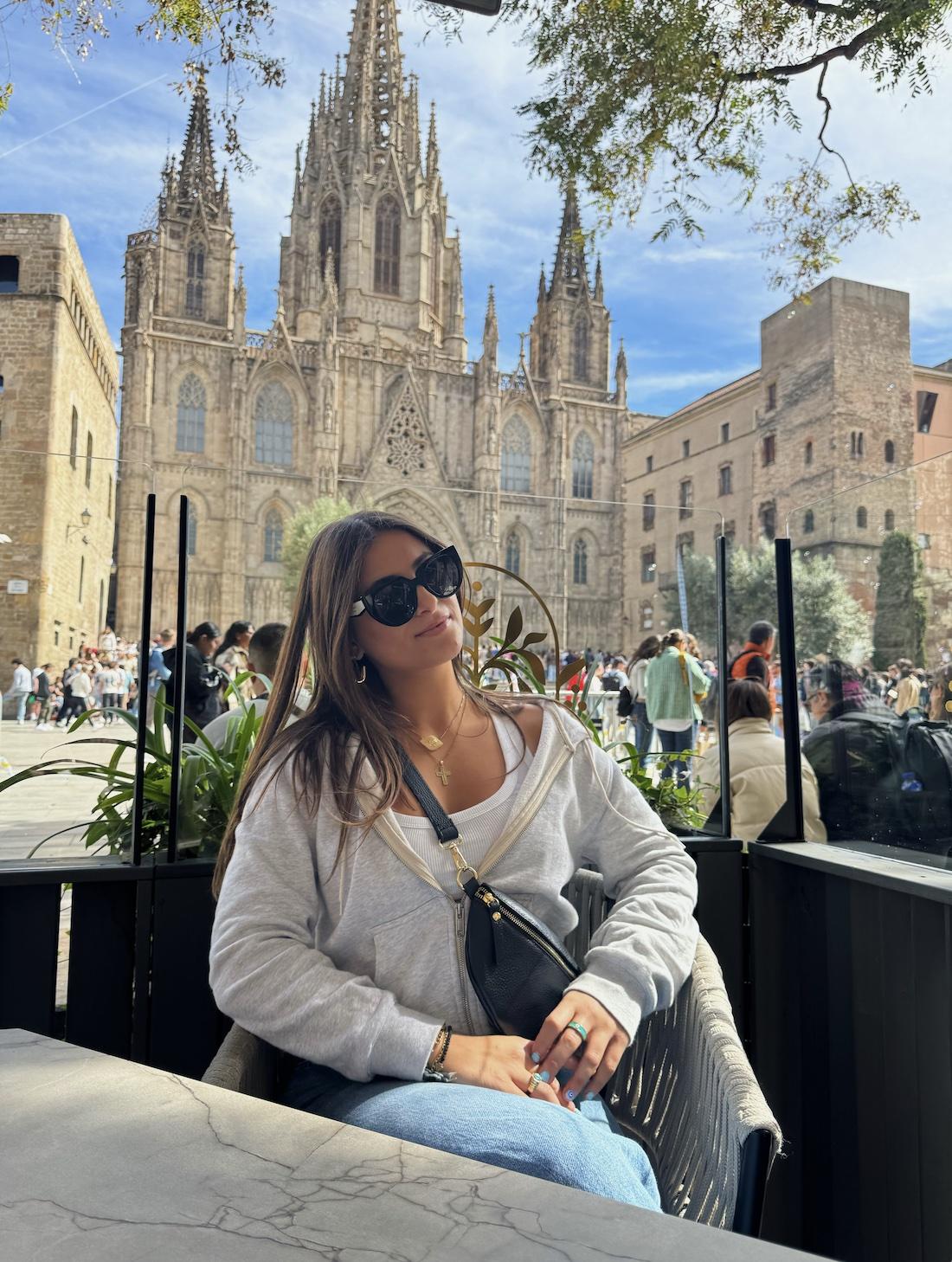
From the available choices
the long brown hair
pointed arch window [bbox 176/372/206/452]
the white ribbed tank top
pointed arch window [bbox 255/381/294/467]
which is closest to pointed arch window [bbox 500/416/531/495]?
pointed arch window [bbox 255/381/294/467]

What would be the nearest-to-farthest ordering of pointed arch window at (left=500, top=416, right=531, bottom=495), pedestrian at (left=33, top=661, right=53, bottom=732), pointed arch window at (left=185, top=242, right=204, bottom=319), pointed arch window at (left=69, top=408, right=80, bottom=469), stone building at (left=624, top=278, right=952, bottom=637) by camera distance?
pedestrian at (left=33, top=661, right=53, bottom=732) < pointed arch window at (left=69, top=408, right=80, bottom=469) < stone building at (left=624, top=278, right=952, bottom=637) < pointed arch window at (left=185, top=242, right=204, bottom=319) < pointed arch window at (left=500, top=416, right=531, bottom=495)

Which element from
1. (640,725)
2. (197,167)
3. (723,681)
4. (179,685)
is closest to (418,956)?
(179,685)

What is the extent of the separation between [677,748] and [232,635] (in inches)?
55.3

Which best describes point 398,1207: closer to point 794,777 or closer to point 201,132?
point 794,777

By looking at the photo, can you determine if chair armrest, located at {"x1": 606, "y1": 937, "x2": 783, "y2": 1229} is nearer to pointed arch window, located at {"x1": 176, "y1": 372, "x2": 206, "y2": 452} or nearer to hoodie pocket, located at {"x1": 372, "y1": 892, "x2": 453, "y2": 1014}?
hoodie pocket, located at {"x1": 372, "y1": 892, "x2": 453, "y2": 1014}

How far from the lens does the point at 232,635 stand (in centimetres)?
293

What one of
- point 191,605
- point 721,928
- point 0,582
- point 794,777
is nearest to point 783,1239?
point 721,928

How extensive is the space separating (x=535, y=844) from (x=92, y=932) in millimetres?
971

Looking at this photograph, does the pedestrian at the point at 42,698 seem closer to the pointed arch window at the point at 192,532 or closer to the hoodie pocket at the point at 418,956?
the pointed arch window at the point at 192,532

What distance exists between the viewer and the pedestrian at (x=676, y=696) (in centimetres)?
284

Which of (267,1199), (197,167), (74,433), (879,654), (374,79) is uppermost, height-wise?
(374,79)

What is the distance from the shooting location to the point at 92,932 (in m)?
Result: 1.94

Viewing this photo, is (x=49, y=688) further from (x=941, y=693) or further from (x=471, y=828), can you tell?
(x=941, y=693)

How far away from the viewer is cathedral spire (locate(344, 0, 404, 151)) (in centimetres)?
5019
